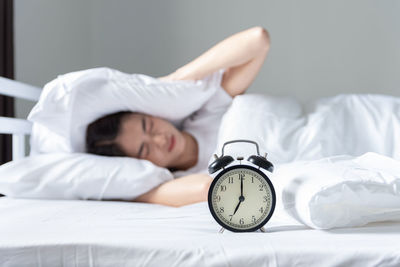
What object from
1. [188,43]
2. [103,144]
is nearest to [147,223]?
[103,144]

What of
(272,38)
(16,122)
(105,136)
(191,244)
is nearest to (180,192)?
(105,136)

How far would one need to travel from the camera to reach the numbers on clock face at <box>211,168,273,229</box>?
686 millimetres

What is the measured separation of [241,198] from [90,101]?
0.83 metres

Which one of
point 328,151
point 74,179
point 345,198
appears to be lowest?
point 74,179

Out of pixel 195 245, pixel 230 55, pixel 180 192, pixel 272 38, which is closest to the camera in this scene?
pixel 195 245

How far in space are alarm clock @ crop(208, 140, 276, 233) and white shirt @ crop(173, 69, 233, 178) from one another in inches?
33.1

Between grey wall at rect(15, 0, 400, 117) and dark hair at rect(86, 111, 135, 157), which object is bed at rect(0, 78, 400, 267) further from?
grey wall at rect(15, 0, 400, 117)

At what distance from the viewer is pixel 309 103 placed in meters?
1.50

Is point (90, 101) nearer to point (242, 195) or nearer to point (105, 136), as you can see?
point (105, 136)

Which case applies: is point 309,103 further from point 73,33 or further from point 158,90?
point 73,33

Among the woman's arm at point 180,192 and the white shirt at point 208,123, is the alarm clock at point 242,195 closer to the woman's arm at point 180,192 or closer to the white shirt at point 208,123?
the woman's arm at point 180,192

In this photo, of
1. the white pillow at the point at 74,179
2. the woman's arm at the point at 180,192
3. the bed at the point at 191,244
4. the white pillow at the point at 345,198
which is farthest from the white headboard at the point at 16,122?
the white pillow at the point at 345,198

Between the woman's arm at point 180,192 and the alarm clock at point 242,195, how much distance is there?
0.38 metres

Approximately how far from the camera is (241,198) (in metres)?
0.69
